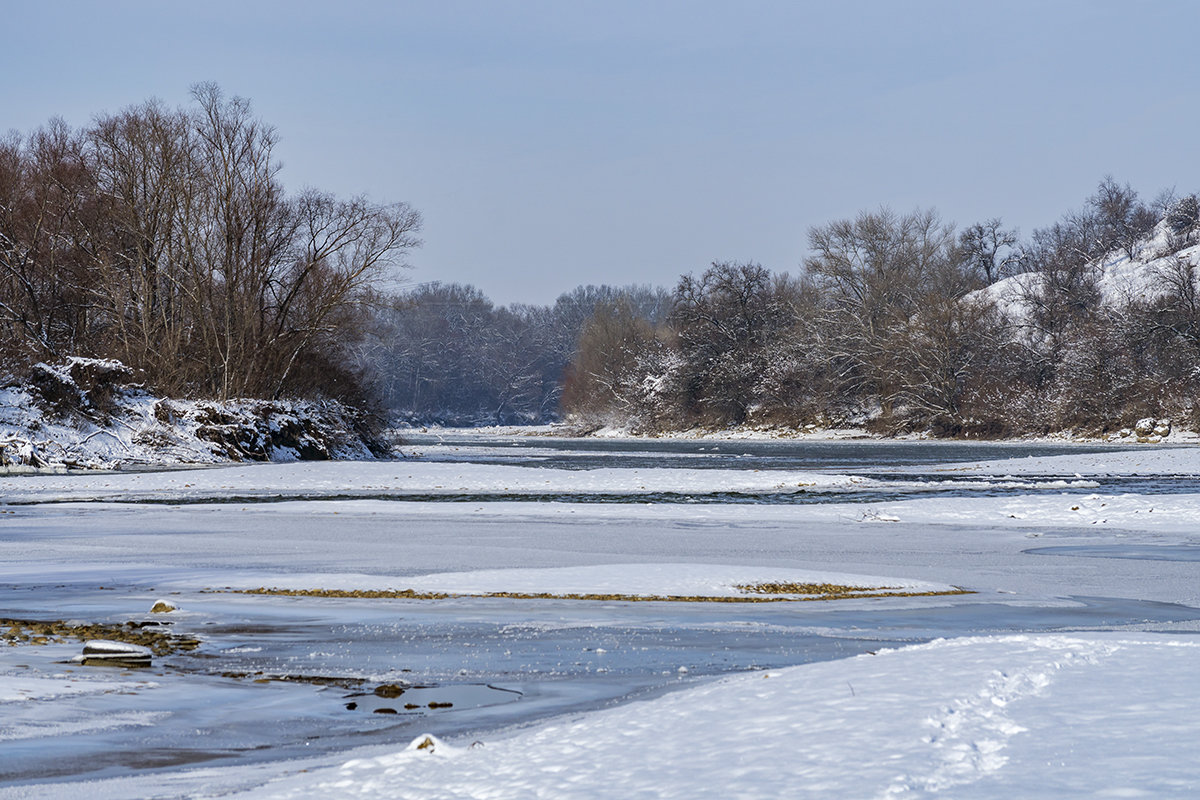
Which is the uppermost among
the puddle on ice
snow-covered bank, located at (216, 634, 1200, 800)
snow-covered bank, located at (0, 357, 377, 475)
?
snow-covered bank, located at (0, 357, 377, 475)

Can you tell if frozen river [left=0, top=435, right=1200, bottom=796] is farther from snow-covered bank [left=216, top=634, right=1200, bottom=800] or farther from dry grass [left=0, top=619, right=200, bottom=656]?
snow-covered bank [left=216, top=634, right=1200, bottom=800]

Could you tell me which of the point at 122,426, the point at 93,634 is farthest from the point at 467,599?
the point at 122,426

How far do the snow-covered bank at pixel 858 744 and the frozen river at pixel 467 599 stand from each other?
643mm

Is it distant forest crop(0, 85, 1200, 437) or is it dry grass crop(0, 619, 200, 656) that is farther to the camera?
distant forest crop(0, 85, 1200, 437)

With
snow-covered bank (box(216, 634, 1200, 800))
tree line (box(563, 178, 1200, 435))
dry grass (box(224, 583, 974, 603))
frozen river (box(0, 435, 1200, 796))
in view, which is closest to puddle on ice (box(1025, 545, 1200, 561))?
frozen river (box(0, 435, 1200, 796))

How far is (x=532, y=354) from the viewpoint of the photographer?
15450 centimetres

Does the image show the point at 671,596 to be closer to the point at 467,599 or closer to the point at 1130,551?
the point at 467,599

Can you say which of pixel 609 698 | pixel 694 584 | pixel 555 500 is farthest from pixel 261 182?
pixel 609 698

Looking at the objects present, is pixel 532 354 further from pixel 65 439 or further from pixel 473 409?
pixel 65 439

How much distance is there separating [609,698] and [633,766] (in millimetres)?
1936

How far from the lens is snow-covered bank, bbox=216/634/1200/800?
4801 mm

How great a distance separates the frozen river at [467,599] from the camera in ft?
21.9

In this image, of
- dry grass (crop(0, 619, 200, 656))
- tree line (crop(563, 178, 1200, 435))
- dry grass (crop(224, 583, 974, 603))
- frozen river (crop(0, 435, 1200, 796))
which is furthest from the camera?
tree line (crop(563, 178, 1200, 435))

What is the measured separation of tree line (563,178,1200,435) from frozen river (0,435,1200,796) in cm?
4711
